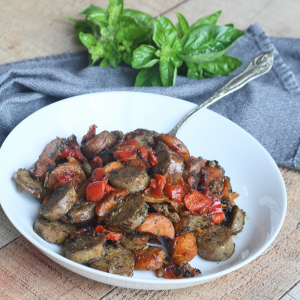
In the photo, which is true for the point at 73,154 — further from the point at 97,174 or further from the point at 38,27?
the point at 38,27

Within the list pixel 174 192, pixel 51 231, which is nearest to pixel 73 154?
pixel 51 231

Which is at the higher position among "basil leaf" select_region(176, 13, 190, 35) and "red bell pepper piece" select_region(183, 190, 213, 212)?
"basil leaf" select_region(176, 13, 190, 35)

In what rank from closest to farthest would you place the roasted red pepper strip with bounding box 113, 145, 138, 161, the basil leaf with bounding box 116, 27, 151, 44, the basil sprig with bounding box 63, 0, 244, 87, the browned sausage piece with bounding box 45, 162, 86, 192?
the browned sausage piece with bounding box 45, 162, 86, 192 → the roasted red pepper strip with bounding box 113, 145, 138, 161 → the basil sprig with bounding box 63, 0, 244, 87 → the basil leaf with bounding box 116, 27, 151, 44

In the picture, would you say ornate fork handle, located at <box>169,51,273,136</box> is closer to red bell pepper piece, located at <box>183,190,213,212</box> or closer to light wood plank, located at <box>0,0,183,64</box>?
red bell pepper piece, located at <box>183,190,213,212</box>

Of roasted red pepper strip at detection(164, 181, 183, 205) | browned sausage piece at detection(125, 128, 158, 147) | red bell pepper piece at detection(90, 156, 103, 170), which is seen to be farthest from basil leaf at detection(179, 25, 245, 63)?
roasted red pepper strip at detection(164, 181, 183, 205)

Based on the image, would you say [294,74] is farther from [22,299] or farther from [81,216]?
[22,299]

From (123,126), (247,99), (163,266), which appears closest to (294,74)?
(247,99)

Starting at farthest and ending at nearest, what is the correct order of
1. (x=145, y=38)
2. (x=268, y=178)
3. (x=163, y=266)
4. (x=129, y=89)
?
(x=145, y=38) → (x=129, y=89) → (x=268, y=178) → (x=163, y=266)

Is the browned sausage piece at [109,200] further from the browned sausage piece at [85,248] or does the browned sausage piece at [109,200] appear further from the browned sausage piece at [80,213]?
the browned sausage piece at [85,248]
